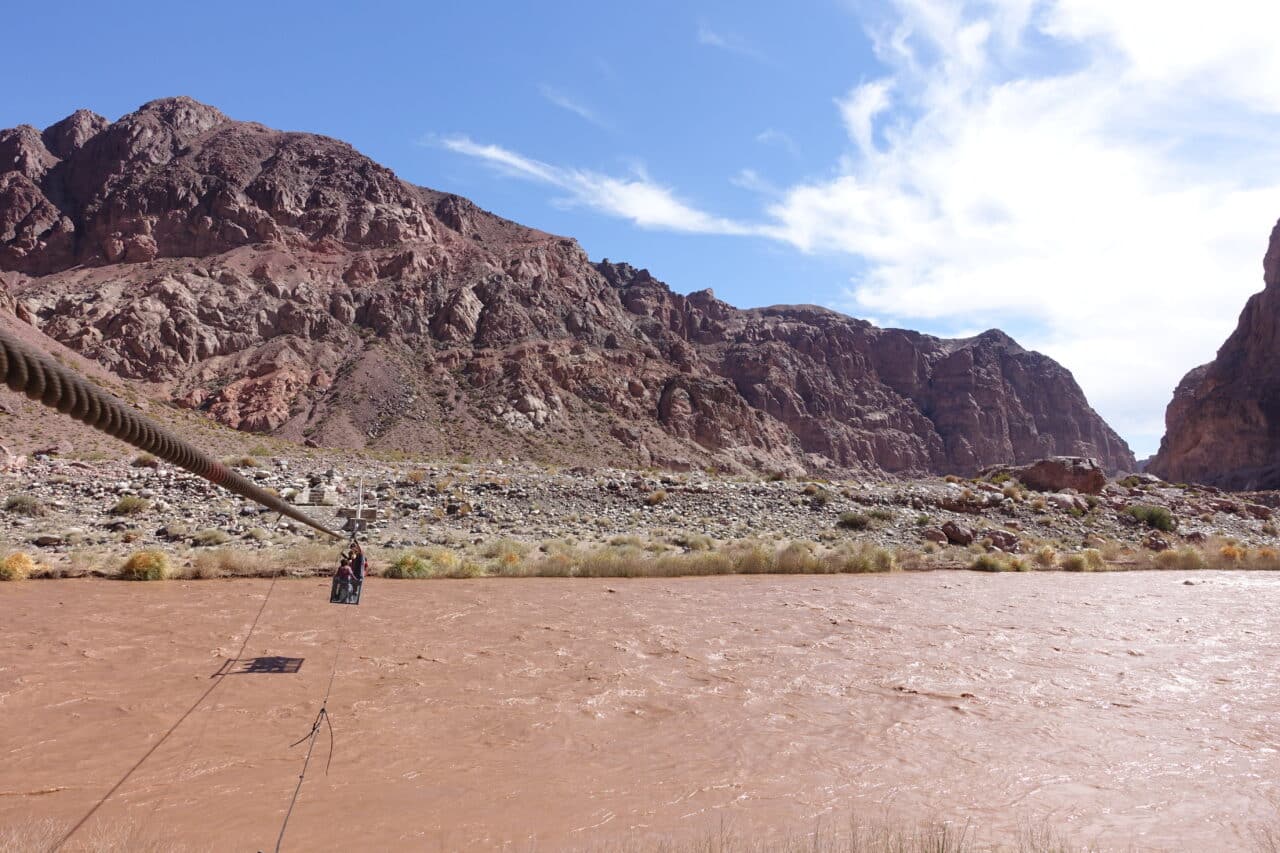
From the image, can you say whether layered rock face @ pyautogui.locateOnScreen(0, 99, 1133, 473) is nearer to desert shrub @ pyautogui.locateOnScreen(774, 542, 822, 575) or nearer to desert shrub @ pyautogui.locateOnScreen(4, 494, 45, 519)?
desert shrub @ pyautogui.locateOnScreen(4, 494, 45, 519)

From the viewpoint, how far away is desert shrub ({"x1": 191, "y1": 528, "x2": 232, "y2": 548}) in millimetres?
15591

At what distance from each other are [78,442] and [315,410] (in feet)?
94.7

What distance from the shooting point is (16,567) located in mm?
12289

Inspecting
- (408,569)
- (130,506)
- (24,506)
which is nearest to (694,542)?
(408,569)

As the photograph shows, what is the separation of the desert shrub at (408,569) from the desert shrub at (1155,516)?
88.6 ft

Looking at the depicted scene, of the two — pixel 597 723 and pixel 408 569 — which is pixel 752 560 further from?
pixel 597 723

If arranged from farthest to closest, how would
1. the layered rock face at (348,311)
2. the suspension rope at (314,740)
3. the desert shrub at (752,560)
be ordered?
the layered rock face at (348,311), the desert shrub at (752,560), the suspension rope at (314,740)

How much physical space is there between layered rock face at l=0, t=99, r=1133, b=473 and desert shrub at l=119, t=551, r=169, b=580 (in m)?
41.8

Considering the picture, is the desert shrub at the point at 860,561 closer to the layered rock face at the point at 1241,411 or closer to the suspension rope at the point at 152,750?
the suspension rope at the point at 152,750

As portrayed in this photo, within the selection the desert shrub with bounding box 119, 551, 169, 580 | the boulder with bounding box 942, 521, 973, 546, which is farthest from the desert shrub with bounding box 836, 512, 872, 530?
the desert shrub with bounding box 119, 551, 169, 580

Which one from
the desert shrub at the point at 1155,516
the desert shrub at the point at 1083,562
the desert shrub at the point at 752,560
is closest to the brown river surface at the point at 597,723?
the desert shrub at the point at 752,560

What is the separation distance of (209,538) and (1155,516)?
3185 cm

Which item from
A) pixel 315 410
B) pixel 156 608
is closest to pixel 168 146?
pixel 315 410

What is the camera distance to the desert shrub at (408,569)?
1458cm
